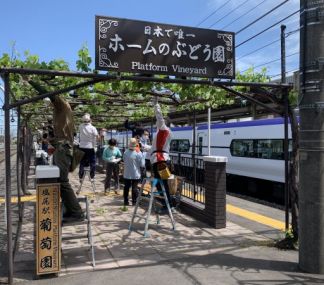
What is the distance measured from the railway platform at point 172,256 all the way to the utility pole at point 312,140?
0.35 metres

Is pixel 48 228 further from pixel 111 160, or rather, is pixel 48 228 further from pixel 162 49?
pixel 111 160

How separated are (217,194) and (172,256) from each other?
210 centimetres

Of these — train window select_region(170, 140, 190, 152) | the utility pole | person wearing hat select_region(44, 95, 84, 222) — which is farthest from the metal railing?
train window select_region(170, 140, 190, 152)

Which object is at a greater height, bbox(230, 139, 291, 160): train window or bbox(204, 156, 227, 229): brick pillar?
bbox(230, 139, 291, 160): train window

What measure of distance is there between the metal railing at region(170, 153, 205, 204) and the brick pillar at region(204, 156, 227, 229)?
1.04 m

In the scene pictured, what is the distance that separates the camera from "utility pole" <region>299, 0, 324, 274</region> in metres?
5.09

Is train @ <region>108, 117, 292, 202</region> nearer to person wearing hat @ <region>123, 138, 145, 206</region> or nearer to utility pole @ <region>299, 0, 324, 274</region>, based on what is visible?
person wearing hat @ <region>123, 138, 145, 206</region>

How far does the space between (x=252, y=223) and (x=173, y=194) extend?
1.81 meters

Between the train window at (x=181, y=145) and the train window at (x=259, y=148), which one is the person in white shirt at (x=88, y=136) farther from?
the train window at (x=181, y=145)

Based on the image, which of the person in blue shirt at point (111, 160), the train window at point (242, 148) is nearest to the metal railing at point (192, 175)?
the person in blue shirt at point (111, 160)

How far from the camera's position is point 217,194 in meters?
7.62

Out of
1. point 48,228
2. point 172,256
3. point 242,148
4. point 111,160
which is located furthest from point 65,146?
point 242,148

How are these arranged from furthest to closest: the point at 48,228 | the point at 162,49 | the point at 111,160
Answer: the point at 111,160 < the point at 162,49 < the point at 48,228

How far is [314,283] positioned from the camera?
15.7 feet
